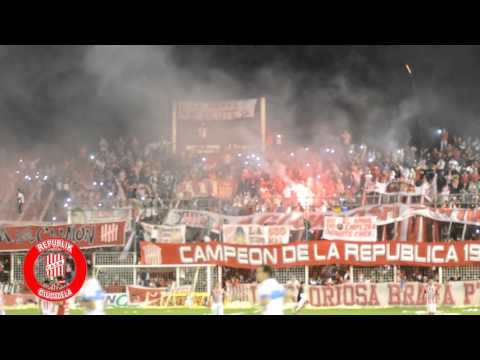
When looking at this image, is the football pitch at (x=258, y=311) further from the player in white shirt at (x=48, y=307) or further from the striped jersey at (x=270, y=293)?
the striped jersey at (x=270, y=293)

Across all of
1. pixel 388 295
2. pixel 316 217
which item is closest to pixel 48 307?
pixel 316 217

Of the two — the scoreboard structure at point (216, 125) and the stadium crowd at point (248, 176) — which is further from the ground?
the scoreboard structure at point (216, 125)

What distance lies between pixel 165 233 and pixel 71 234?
2.43 meters

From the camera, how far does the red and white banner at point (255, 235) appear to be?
1819 cm

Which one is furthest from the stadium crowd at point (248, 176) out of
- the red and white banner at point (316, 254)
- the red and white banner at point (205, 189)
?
the red and white banner at point (316, 254)

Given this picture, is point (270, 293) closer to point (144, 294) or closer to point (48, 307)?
point (144, 294)

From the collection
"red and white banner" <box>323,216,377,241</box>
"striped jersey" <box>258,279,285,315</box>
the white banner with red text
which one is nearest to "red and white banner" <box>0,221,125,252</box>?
the white banner with red text

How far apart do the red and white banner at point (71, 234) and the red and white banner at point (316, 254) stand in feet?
2.81

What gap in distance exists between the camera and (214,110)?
20.4 metres

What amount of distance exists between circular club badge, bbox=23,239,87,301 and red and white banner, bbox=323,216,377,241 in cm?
641

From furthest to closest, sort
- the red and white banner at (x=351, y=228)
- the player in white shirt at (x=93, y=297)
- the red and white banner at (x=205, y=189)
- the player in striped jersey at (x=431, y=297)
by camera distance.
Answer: the red and white banner at (x=205, y=189)
the red and white banner at (x=351, y=228)
the player in striped jersey at (x=431, y=297)
the player in white shirt at (x=93, y=297)

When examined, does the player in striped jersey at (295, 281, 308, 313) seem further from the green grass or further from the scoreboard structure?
the scoreboard structure

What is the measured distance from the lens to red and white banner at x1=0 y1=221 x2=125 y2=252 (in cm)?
1811

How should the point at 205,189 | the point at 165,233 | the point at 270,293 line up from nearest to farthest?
the point at 270,293 < the point at 165,233 < the point at 205,189
